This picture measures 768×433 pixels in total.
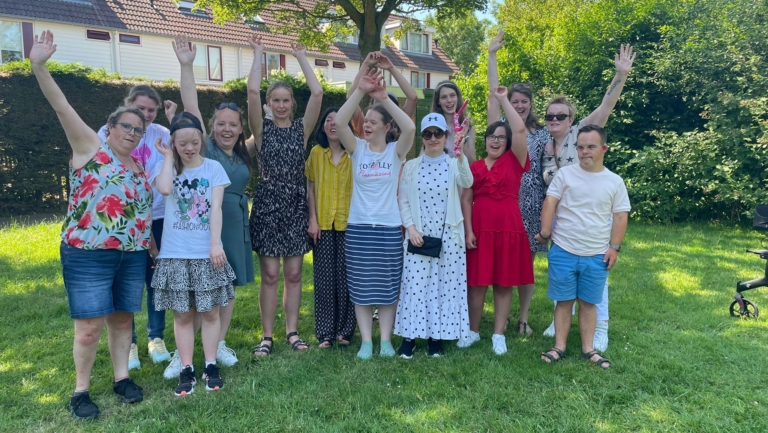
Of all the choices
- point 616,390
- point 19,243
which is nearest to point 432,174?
point 616,390

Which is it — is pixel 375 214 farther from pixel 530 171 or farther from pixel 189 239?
pixel 530 171

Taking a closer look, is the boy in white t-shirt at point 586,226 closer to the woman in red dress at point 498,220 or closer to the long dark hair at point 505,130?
the woman in red dress at point 498,220

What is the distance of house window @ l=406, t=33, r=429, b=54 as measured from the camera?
29.9 metres

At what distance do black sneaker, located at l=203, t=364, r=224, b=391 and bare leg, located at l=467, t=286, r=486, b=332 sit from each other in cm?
201

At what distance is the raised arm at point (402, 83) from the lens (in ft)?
12.9

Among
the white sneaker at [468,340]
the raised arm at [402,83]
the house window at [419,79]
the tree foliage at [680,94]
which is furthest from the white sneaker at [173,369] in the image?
the house window at [419,79]

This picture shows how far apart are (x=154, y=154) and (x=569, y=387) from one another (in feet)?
10.8

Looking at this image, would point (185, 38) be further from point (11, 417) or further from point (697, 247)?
point (697, 247)

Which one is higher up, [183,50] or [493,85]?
[183,50]

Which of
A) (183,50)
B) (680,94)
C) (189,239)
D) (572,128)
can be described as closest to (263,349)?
(189,239)

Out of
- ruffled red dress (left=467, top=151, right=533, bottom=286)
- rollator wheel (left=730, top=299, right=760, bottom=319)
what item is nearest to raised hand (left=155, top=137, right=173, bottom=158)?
ruffled red dress (left=467, top=151, right=533, bottom=286)

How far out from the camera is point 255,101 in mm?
3945

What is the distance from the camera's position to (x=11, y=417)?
3146 mm

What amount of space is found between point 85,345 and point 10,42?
18.1 metres
